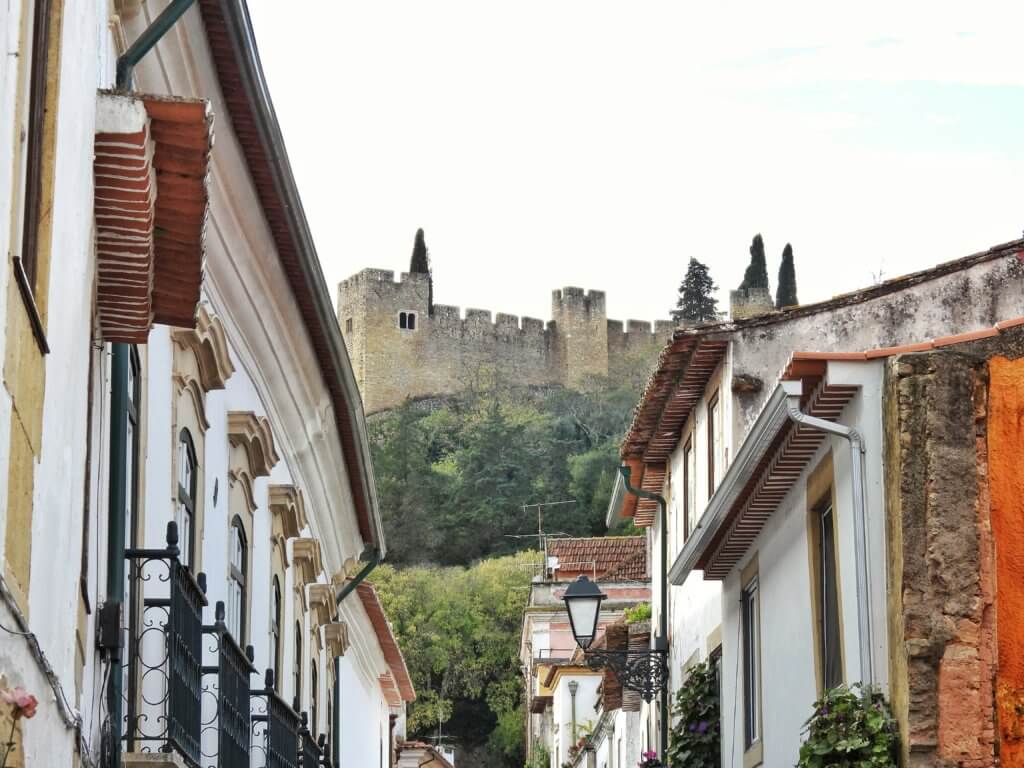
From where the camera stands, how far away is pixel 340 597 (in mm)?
20031

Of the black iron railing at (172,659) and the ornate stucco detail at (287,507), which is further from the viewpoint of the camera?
the ornate stucco detail at (287,507)

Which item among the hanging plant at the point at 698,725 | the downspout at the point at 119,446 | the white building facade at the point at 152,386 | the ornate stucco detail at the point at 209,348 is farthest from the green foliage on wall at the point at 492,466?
the downspout at the point at 119,446

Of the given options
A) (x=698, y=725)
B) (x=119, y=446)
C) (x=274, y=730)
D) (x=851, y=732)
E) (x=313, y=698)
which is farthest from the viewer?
(x=313, y=698)

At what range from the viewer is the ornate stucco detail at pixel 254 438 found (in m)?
12.4

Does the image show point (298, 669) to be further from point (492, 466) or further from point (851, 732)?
point (492, 466)

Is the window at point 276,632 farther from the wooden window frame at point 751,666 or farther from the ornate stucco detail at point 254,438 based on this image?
the wooden window frame at point 751,666

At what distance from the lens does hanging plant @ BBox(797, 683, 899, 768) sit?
874cm

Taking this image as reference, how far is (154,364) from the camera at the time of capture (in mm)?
9367

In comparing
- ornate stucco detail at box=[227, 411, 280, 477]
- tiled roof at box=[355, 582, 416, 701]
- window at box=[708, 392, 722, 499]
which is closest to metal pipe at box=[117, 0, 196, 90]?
ornate stucco detail at box=[227, 411, 280, 477]

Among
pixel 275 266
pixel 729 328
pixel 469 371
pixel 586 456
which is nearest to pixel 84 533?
pixel 275 266

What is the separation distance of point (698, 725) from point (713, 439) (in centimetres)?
270

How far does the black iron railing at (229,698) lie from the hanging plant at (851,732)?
268 centimetres

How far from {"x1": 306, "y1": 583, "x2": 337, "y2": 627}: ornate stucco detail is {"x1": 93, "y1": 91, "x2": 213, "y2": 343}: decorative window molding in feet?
35.1

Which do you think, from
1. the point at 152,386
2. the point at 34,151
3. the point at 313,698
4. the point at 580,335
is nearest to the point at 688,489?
the point at 313,698
